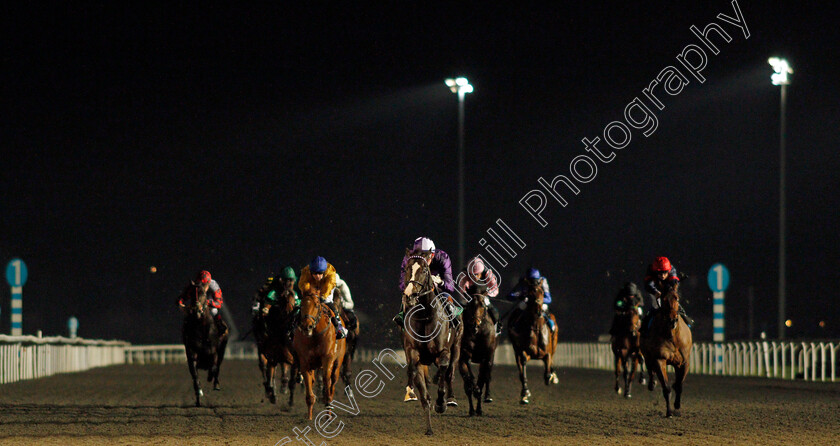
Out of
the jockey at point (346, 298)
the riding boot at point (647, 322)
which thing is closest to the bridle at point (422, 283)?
the jockey at point (346, 298)

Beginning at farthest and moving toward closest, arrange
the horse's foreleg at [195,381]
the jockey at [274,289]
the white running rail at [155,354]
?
the white running rail at [155,354]
the horse's foreleg at [195,381]
the jockey at [274,289]

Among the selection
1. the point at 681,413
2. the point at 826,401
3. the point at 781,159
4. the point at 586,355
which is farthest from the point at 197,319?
the point at 586,355

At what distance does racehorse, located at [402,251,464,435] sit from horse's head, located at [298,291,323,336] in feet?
4.19

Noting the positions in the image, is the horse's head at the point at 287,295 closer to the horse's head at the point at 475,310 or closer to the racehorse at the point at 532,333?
the horse's head at the point at 475,310

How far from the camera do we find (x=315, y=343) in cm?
1351

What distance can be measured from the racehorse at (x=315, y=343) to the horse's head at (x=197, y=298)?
11.2ft

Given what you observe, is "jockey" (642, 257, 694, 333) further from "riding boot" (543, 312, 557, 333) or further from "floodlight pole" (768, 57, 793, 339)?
"floodlight pole" (768, 57, 793, 339)

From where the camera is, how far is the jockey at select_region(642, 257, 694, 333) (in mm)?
14156

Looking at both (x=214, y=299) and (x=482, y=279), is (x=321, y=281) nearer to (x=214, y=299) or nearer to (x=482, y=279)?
(x=482, y=279)

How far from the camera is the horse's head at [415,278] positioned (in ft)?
39.1

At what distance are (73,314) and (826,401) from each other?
178ft

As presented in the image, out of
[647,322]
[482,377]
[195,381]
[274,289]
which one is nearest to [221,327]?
[195,381]

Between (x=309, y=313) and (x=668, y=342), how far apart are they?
15.6 feet

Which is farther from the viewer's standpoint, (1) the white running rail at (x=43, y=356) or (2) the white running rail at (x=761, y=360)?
(2) the white running rail at (x=761, y=360)
